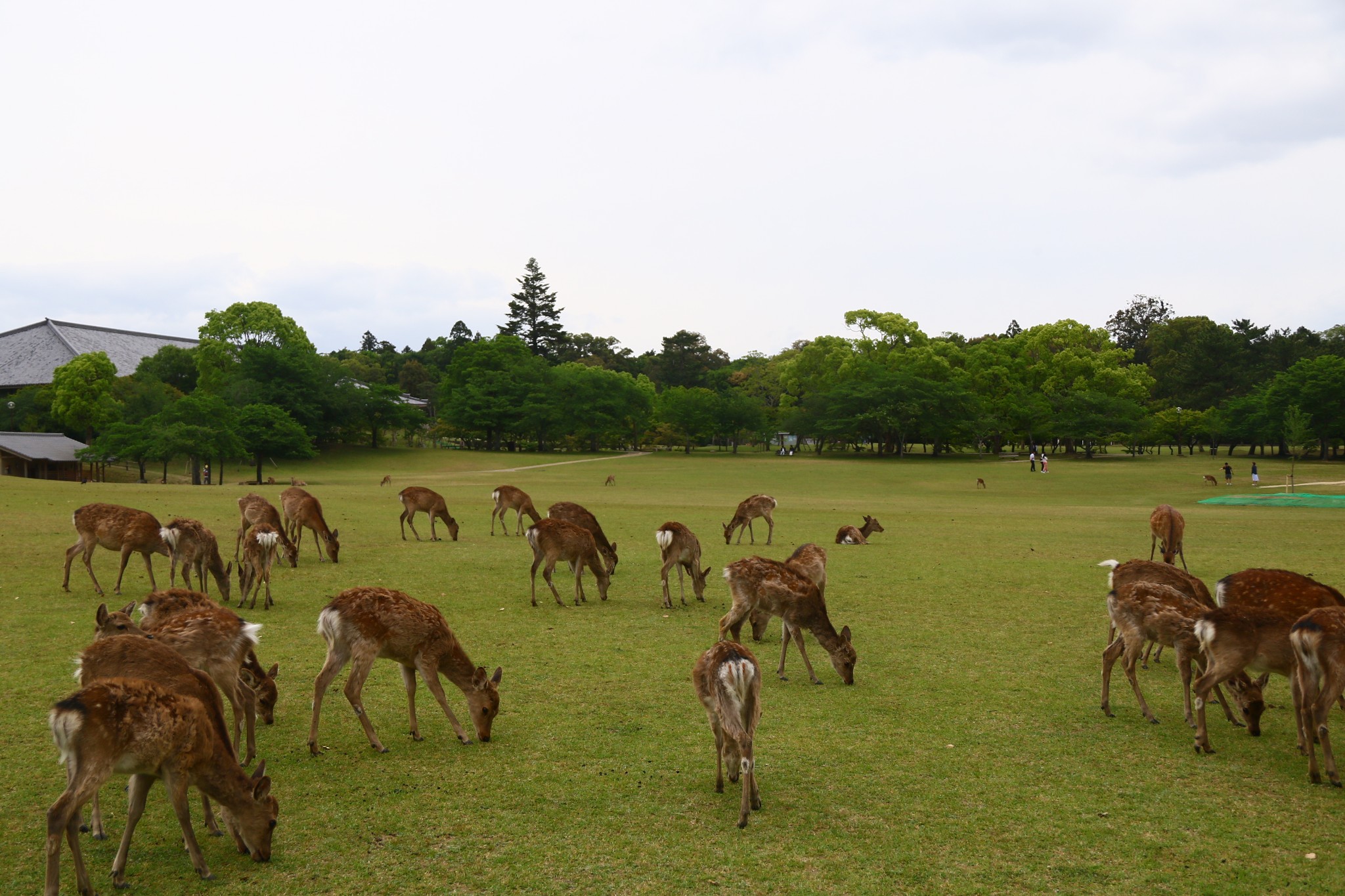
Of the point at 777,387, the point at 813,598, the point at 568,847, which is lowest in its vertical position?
the point at 568,847

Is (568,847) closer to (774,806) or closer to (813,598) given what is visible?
(774,806)

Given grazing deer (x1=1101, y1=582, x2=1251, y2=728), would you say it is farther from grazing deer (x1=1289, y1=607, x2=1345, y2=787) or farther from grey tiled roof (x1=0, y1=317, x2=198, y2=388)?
grey tiled roof (x1=0, y1=317, x2=198, y2=388)

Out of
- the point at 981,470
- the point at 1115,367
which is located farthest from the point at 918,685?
the point at 1115,367

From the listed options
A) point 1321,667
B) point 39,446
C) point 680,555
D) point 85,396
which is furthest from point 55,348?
point 1321,667

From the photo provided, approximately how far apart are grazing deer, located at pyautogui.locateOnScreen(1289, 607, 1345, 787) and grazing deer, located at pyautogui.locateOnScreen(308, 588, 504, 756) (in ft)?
20.9

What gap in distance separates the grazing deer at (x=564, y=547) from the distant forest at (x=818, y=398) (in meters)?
41.3

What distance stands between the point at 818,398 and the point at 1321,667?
2802 inches

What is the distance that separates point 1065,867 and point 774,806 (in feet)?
6.24

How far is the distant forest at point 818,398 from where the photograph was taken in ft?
199

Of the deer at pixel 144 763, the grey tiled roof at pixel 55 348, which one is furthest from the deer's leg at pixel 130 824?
the grey tiled roof at pixel 55 348

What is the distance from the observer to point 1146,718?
8.23 m

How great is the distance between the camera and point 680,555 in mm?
13578

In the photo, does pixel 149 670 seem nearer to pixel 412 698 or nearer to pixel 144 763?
pixel 144 763

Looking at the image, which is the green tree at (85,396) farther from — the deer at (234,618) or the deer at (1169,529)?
the deer at (1169,529)
